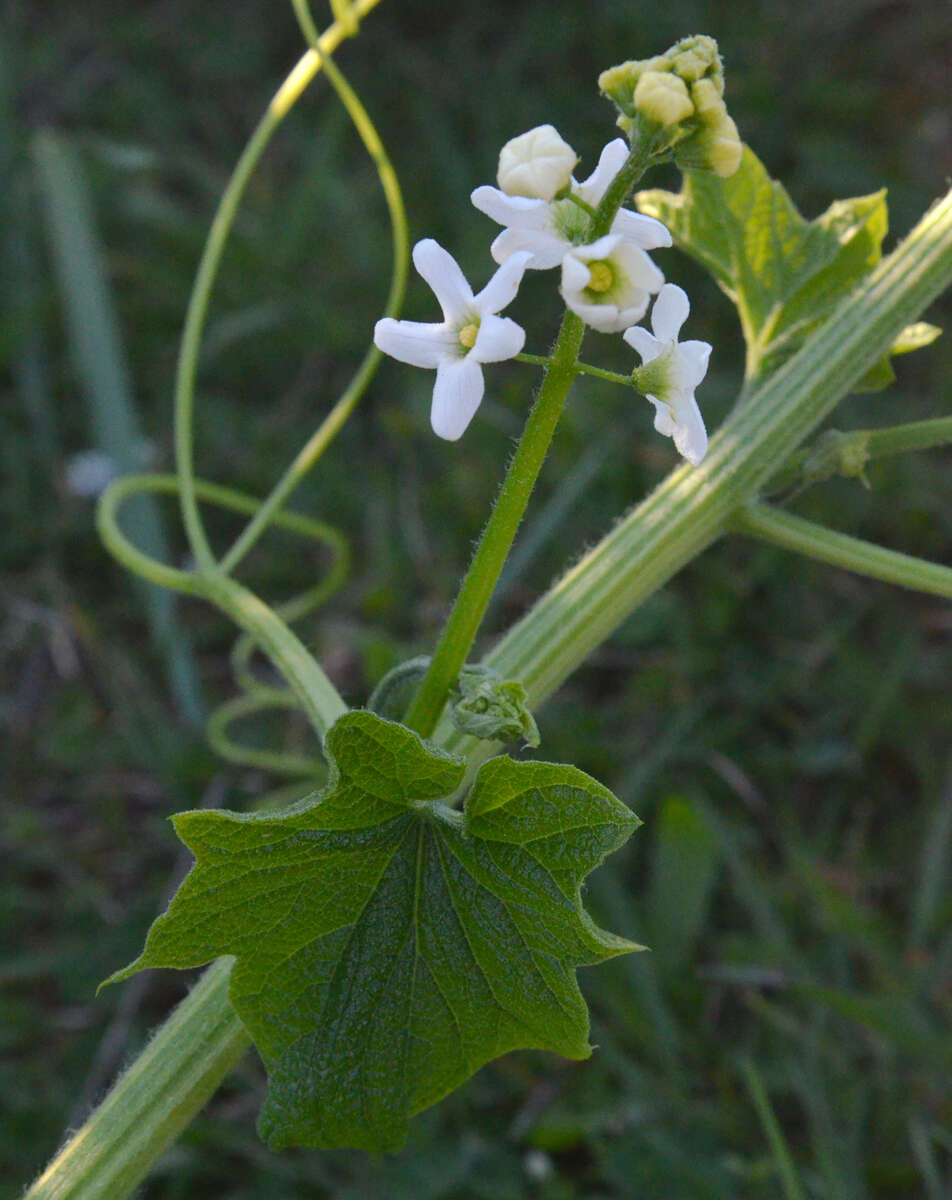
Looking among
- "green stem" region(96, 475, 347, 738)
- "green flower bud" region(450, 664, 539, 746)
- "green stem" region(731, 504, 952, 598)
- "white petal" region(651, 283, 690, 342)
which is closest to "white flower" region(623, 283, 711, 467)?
"white petal" region(651, 283, 690, 342)

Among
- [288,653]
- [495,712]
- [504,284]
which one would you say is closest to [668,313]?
[504,284]

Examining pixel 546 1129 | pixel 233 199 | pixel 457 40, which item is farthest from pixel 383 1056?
pixel 457 40

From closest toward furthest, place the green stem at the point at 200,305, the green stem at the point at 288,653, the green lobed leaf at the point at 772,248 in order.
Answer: the green stem at the point at 288,653, the green lobed leaf at the point at 772,248, the green stem at the point at 200,305

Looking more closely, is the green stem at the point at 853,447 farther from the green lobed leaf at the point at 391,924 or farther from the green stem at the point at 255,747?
the green stem at the point at 255,747

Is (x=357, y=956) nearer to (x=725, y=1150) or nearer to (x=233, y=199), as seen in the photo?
(x=725, y=1150)

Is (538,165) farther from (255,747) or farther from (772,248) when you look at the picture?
(255,747)

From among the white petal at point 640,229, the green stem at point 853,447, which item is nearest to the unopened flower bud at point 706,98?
the white petal at point 640,229
